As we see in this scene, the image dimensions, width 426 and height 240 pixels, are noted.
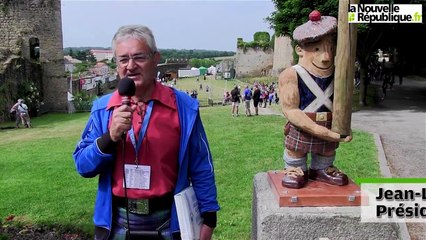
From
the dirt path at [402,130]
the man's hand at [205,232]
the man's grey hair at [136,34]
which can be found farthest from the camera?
the dirt path at [402,130]

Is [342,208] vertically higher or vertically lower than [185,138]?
lower

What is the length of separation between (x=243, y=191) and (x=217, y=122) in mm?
8456

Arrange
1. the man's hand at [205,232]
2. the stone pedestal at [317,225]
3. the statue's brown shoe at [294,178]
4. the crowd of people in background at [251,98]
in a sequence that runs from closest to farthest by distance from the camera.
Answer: the man's hand at [205,232] < the stone pedestal at [317,225] < the statue's brown shoe at [294,178] < the crowd of people in background at [251,98]

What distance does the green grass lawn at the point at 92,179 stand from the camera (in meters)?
5.59

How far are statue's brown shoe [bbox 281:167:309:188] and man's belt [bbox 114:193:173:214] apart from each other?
3.88ft

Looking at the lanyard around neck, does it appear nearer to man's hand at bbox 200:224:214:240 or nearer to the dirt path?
man's hand at bbox 200:224:214:240

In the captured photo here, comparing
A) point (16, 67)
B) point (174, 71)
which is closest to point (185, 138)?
point (16, 67)

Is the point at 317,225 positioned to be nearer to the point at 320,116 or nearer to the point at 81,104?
the point at 320,116

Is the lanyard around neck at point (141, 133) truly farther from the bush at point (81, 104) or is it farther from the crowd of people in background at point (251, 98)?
the bush at point (81, 104)

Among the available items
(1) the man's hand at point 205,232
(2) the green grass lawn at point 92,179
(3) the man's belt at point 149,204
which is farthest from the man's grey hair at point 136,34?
(2) the green grass lawn at point 92,179

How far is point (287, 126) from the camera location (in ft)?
11.5

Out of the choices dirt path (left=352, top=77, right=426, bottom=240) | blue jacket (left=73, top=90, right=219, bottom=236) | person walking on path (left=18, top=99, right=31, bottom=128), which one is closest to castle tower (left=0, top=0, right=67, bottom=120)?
person walking on path (left=18, top=99, right=31, bottom=128)

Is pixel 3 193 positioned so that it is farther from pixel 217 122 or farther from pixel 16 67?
pixel 16 67

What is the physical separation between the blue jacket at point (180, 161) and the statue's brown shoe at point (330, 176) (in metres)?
1.21
